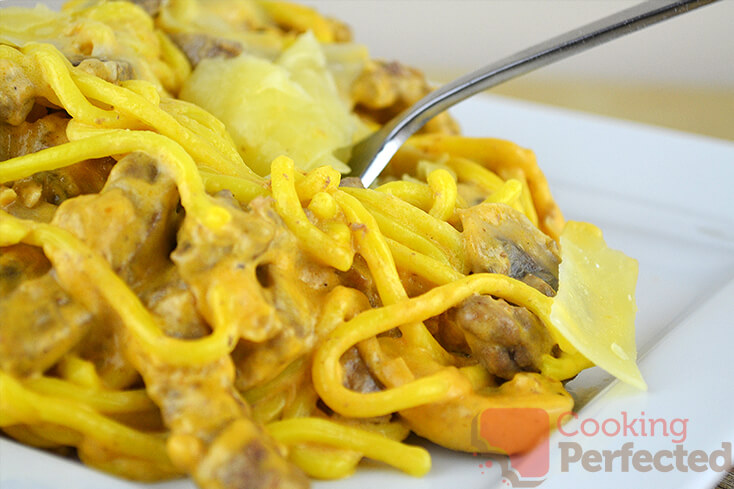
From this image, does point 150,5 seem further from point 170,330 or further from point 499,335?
point 499,335

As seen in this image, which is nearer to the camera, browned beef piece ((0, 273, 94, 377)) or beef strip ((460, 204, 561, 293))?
browned beef piece ((0, 273, 94, 377))

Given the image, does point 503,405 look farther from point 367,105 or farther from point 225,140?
point 367,105

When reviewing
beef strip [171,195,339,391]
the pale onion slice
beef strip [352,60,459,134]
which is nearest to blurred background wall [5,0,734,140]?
beef strip [352,60,459,134]

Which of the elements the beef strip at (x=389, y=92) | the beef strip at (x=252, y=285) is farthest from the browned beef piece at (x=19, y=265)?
the beef strip at (x=389, y=92)

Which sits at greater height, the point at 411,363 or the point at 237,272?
the point at 237,272

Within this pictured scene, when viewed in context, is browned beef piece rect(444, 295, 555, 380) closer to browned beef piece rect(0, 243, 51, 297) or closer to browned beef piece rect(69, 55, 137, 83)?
browned beef piece rect(0, 243, 51, 297)

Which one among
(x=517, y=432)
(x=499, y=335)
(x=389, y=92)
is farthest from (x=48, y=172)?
(x=389, y=92)

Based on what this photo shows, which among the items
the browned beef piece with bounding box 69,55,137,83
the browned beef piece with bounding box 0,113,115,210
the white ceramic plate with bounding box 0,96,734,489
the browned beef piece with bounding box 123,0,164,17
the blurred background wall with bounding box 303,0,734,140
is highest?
the browned beef piece with bounding box 69,55,137,83

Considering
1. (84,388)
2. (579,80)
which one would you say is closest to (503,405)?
(84,388)
